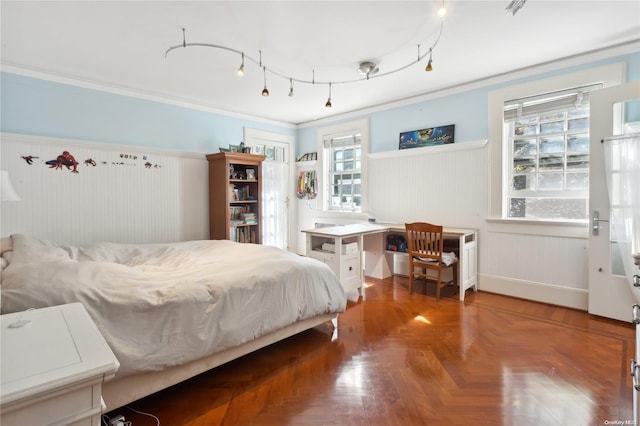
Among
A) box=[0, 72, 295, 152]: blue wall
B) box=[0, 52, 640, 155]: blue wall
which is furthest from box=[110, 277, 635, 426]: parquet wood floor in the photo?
box=[0, 72, 295, 152]: blue wall

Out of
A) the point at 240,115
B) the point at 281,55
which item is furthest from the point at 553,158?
the point at 240,115

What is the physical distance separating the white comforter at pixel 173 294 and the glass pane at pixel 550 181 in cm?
255

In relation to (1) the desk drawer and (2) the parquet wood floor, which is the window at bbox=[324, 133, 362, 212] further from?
(2) the parquet wood floor

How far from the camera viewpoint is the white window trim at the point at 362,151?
490cm

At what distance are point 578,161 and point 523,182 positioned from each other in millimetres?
517

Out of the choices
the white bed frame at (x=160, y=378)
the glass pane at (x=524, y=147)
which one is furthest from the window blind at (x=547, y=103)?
the white bed frame at (x=160, y=378)

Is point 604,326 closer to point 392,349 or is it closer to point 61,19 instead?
point 392,349

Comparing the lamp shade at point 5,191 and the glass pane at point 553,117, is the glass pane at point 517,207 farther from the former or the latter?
the lamp shade at point 5,191

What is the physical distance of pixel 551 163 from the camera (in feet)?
11.2

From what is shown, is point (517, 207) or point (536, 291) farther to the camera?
point (517, 207)

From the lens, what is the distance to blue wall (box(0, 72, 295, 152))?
3.18 meters

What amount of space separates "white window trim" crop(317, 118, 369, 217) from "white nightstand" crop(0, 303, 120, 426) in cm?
424

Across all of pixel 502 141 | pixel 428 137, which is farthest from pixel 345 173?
pixel 502 141

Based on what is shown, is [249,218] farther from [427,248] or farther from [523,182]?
[523,182]
